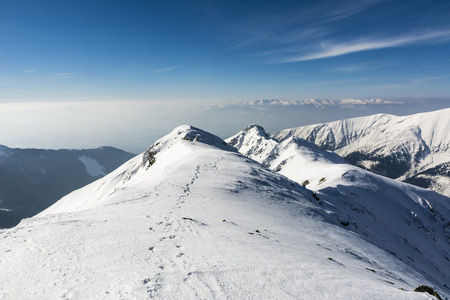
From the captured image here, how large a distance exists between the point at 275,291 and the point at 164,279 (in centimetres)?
413

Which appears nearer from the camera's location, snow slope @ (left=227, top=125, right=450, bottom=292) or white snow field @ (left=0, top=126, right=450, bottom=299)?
white snow field @ (left=0, top=126, right=450, bottom=299)

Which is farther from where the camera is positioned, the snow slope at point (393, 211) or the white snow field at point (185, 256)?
the snow slope at point (393, 211)

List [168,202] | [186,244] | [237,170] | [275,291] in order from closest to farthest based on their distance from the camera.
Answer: [275,291] < [186,244] < [168,202] < [237,170]

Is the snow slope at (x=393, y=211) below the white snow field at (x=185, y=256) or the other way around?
below

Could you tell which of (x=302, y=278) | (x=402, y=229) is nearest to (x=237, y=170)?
(x=302, y=278)

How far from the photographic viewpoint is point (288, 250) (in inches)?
504

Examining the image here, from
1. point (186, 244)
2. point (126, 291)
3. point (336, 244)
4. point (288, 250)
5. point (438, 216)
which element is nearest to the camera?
point (126, 291)

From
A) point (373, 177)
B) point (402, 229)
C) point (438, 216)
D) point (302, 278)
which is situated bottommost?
point (438, 216)

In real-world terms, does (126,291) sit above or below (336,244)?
above

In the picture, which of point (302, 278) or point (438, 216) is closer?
point (302, 278)

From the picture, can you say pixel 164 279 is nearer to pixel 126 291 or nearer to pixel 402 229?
pixel 126 291

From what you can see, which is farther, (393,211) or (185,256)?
(393,211)

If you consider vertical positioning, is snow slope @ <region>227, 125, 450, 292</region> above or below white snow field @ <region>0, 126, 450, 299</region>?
below

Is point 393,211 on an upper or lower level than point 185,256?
lower
